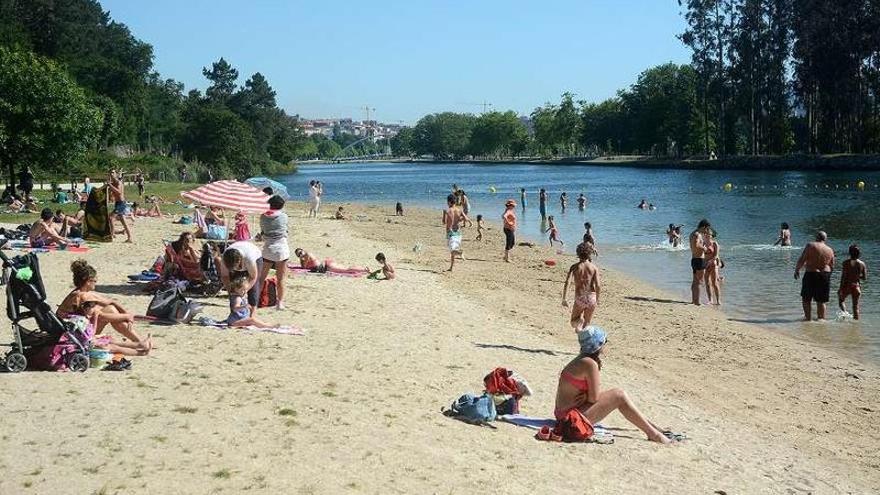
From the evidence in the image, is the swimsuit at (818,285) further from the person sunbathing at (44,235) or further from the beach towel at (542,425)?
the person sunbathing at (44,235)

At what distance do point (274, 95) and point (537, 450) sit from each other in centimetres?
12851

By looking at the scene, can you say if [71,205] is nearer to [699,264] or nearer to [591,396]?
[699,264]

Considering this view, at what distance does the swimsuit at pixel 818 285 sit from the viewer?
50.7ft

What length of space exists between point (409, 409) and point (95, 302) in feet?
12.0

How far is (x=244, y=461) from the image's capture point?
20.5 feet

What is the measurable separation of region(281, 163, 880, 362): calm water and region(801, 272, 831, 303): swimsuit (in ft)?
1.82

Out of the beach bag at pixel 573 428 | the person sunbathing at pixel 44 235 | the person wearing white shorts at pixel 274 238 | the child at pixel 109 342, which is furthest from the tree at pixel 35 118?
the beach bag at pixel 573 428

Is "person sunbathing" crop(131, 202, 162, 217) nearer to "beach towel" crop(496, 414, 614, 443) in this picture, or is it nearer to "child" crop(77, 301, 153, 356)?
"child" crop(77, 301, 153, 356)

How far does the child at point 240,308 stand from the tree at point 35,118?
80.5 feet

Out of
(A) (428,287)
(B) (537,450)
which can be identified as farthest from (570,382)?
(A) (428,287)

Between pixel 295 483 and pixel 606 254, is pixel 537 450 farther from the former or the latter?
pixel 606 254

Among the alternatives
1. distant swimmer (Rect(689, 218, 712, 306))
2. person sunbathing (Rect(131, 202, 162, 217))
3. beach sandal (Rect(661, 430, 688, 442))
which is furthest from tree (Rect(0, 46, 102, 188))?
beach sandal (Rect(661, 430, 688, 442))

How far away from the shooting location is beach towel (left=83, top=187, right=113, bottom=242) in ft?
64.9

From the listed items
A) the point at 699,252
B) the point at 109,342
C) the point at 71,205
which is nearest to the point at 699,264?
the point at 699,252
